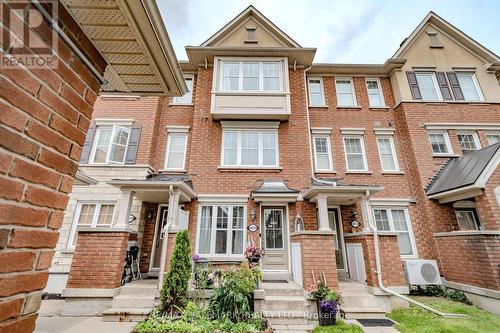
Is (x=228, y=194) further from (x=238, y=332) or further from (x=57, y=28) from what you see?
(x=57, y=28)

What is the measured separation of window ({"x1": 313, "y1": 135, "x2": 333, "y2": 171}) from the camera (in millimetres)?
10289

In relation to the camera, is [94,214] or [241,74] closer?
[94,214]

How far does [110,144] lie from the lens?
31.5 ft

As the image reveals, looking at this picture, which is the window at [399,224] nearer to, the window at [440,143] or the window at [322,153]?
the window at [322,153]

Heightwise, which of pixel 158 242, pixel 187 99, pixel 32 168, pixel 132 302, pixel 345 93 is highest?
pixel 345 93

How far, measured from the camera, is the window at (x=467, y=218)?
29.7 ft

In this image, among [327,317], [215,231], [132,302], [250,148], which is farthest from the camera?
[250,148]

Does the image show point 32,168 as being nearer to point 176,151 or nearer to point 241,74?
point 176,151

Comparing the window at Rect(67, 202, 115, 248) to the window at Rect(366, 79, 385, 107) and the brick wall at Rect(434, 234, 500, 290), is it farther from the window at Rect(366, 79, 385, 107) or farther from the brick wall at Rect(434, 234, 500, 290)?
the window at Rect(366, 79, 385, 107)

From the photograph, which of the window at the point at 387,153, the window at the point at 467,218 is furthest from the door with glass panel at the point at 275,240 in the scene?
the window at the point at 467,218

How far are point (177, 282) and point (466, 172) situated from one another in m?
10.5

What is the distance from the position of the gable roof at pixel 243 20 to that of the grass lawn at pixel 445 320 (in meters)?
11.1

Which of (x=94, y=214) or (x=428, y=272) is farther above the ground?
(x=94, y=214)

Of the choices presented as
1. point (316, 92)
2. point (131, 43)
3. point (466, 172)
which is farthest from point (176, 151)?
point (466, 172)
